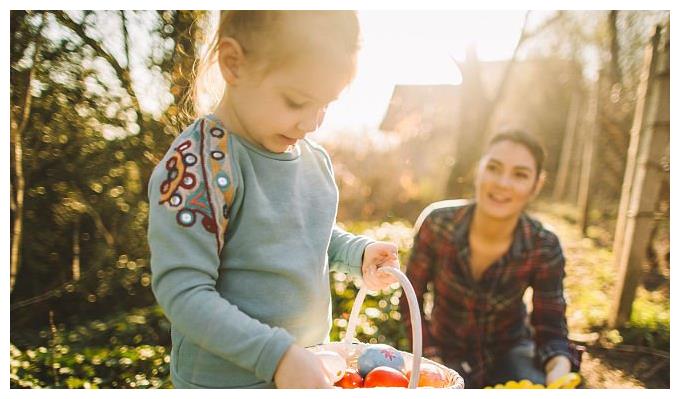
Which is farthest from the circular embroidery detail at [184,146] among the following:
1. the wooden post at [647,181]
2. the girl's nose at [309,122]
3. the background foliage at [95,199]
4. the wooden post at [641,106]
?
the wooden post at [641,106]

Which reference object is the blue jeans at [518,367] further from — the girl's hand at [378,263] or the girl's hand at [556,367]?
the girl's hand at [378,263]

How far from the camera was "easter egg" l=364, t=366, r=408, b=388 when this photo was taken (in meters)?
1.33

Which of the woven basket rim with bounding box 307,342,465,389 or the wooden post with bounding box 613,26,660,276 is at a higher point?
the wooden post with bounding box 613,26,660,276

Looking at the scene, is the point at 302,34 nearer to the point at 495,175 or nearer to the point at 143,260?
the point at 495,175

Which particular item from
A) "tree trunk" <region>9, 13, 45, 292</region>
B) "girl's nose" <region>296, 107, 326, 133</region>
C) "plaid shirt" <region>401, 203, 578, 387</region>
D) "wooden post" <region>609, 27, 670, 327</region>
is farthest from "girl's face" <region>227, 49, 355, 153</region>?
"wooden post" <region>609, 27, 670, 327</region>

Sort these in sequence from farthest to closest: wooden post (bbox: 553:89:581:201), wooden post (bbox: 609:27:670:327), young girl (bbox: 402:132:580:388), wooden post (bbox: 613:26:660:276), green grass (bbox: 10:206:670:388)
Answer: wooden post (bbox: 553:89:581:201) → wooden post (bbox: 613:26:660:276) → wooden post (bbox: 609:27:670:327) → young girl (bbox: 402:132:580:388) → green grass (bbox: 10:206:670:388)

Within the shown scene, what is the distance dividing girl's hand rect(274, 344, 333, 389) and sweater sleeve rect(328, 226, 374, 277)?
45 cm

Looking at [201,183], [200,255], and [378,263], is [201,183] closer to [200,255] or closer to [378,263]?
[200,255]

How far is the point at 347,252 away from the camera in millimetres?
1431

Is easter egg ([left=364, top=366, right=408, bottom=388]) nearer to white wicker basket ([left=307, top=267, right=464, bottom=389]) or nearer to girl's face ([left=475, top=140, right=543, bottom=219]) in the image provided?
white wicker basket ([left=307, top=267, right=464, bottom=389])

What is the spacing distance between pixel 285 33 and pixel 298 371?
63 centimetres

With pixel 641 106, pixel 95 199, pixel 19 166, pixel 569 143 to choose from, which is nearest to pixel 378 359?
pixel 19 166

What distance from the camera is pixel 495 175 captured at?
109 inches
